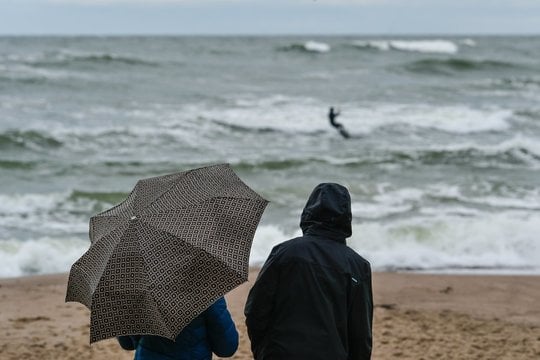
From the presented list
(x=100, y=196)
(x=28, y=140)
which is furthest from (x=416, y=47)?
(x=100, y=196)

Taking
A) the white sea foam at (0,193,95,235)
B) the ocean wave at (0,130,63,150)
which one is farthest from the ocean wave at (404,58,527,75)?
the white sea foam at (0,193,95,235)

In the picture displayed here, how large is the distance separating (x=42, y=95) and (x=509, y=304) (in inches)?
858

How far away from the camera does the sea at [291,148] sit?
10547 millimetres

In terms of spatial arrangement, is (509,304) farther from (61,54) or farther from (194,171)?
(61,54)

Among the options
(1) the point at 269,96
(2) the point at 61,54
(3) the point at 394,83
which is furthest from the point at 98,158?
(2) the point at 61,54

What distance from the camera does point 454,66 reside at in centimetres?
4088

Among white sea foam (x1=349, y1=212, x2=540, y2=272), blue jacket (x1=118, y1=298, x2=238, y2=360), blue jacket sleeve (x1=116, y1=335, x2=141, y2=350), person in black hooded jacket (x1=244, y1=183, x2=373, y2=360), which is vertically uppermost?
person in black hooded jacket (x1=244, y1=183, x2=373, y2=360)

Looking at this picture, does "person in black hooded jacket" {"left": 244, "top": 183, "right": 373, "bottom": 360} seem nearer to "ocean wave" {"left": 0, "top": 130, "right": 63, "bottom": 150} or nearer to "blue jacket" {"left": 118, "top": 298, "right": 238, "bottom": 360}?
"blue jacket" {"left": 118, "top": 298, "right": 238, "bottom": 360}

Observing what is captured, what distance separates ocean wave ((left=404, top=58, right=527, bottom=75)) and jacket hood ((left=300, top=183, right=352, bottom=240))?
36.6 meters

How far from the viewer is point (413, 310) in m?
7.62

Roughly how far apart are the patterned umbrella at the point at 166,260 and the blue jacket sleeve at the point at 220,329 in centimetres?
16

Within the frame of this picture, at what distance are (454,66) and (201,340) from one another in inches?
1544

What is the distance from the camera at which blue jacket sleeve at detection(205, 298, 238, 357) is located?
3.29m

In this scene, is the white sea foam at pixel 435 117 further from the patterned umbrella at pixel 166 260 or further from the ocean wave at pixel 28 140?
the patterned umbrella at pixel 166 260
